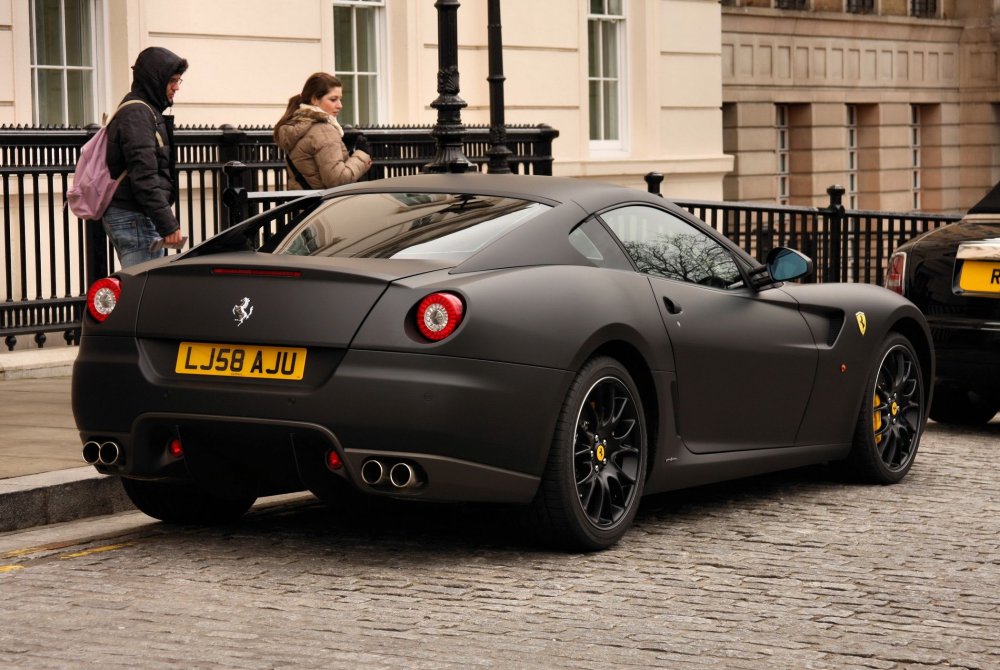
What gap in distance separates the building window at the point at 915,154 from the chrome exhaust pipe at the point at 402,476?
119ft

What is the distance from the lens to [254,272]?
6258 mm

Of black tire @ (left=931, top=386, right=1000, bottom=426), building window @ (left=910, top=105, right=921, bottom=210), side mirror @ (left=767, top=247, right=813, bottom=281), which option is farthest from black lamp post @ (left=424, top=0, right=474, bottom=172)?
building window @ (left=910, top=105, right=921, bottom=210)

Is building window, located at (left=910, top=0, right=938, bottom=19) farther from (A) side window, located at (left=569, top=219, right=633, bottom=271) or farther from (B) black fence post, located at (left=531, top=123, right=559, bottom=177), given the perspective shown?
(A) side window, located at (left=569, top=219, right=633, bottom=271)

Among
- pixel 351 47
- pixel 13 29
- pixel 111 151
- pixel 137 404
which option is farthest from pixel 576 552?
pixel 351 47

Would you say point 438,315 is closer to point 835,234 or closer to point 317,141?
point 317,141

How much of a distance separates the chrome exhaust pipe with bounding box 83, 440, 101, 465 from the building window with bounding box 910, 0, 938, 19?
3665 centimetres

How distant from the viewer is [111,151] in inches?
384

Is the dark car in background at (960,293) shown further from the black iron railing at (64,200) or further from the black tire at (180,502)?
the black tire at (180,502)

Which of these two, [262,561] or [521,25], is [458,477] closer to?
[262,561]

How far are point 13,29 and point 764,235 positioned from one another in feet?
20.8

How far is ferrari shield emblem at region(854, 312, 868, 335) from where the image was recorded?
807 centimetres

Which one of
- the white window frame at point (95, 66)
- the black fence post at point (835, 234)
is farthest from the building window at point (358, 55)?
the black fence post at point (835, 234)

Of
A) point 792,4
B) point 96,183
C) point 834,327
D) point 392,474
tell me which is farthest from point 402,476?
point 792,4

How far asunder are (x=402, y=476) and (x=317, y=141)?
16.5 ft
